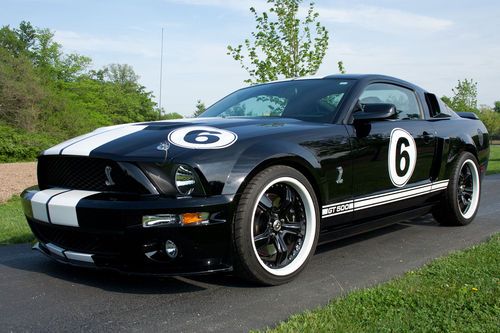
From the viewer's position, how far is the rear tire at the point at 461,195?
4.83 m

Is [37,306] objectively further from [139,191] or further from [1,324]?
[139,191]

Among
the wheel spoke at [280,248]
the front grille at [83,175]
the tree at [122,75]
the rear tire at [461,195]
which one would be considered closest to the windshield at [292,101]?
the wheel spoke at [280,248]

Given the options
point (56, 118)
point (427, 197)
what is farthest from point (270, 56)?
point (56, 118)

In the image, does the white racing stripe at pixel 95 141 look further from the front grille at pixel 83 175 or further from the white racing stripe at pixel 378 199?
the white racing stripe at pixel 378 199

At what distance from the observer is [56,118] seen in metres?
43.3

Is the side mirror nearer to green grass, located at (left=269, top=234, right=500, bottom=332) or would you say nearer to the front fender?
the front fender

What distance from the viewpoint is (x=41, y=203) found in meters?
3.02

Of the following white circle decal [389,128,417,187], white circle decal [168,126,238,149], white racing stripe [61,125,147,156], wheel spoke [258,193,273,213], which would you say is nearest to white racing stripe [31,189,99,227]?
white racing stripe [61,125,147,156]

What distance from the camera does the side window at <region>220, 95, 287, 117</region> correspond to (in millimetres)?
3984

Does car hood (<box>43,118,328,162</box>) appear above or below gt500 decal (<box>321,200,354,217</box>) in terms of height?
above

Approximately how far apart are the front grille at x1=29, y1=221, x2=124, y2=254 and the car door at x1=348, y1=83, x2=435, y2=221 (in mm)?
1782

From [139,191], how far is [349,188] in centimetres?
157

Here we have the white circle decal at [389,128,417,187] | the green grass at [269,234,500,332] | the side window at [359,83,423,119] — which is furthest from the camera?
the side window at [359,83,423,119]

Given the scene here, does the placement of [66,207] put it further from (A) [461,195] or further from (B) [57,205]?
(A) [461,195]
